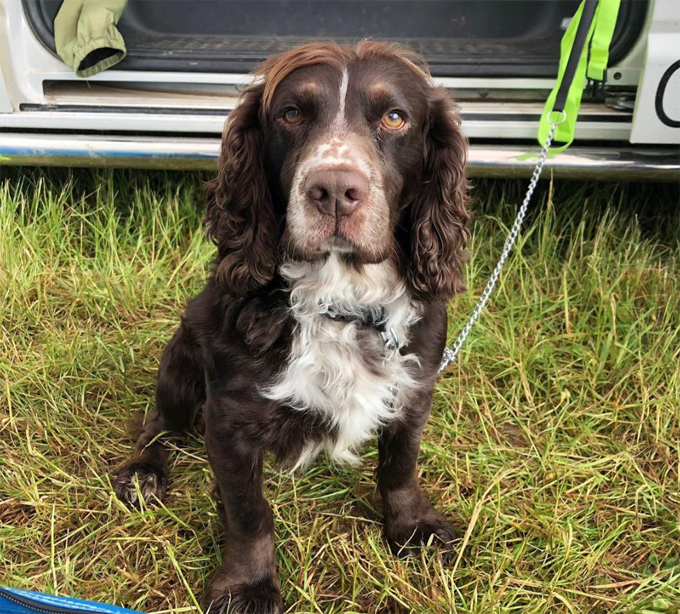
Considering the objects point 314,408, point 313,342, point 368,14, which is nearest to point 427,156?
point 313,342

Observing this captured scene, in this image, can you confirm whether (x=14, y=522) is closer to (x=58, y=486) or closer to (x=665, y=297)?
(x=58, y=486)

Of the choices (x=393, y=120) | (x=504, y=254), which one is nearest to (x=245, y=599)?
(x=393, y=120)

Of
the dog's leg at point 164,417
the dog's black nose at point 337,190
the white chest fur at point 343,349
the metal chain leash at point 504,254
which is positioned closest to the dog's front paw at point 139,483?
the dog's leg at point 164,417

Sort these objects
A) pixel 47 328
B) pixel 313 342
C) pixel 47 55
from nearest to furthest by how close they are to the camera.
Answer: pixel 313 342
pixel 47 328
pixel 47 55

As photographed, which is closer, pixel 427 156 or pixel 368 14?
pixel 427 156

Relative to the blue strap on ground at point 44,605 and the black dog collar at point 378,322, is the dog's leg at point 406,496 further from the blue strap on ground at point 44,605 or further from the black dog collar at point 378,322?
the blue strap on ground at point 44,605

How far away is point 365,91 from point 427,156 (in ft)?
0.99

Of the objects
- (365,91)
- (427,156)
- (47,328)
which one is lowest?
(47,328)

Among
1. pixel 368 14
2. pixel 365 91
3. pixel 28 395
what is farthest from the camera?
pixel 368 14

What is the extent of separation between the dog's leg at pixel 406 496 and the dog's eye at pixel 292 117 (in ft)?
2.84

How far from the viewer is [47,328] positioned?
3.12 meters

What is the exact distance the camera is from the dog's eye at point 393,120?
6.29 feet

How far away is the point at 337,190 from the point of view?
1.72 metres

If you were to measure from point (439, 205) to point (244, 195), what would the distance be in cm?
53
